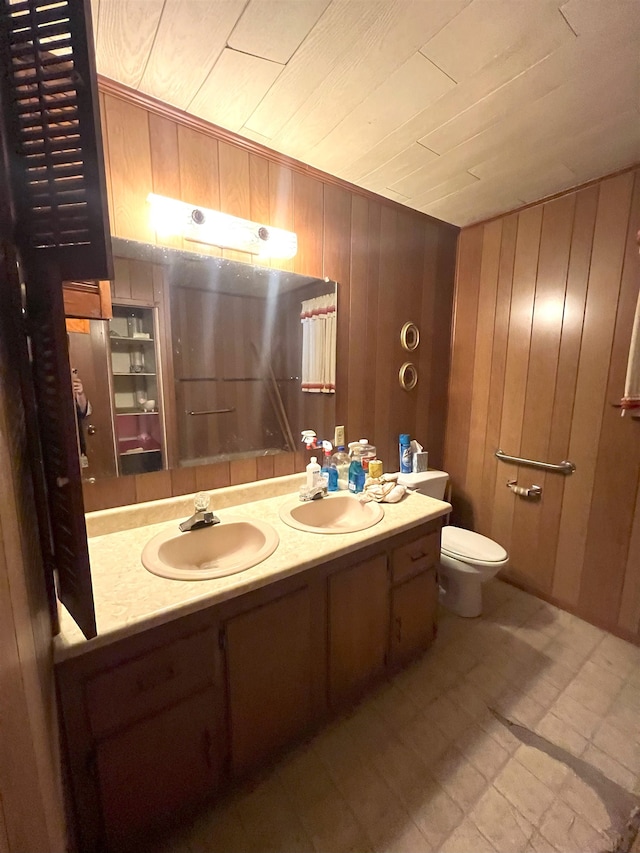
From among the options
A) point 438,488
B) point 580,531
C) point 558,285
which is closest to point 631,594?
point 580,531

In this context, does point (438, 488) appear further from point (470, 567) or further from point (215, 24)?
point (215, 24)

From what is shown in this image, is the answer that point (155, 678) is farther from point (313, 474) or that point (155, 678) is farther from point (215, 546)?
point (313, 474)

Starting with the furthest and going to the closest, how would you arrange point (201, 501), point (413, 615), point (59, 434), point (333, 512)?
point (333, 512) → point (413, 615) → point (201, 501) → point (59, 434)

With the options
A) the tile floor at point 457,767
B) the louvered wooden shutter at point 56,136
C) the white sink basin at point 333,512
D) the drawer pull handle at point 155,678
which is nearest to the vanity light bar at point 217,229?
the louvered wooden shutter at point 56,136

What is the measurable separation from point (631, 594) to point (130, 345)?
8.47ft

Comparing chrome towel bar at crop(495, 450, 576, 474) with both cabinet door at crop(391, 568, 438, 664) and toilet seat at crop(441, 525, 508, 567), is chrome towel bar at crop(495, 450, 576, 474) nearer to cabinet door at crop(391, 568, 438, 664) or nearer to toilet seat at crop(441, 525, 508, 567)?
toilet seat at crop(441, 525, 508, 567)

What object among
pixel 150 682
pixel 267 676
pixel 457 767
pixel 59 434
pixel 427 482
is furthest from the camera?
pixel 427 482

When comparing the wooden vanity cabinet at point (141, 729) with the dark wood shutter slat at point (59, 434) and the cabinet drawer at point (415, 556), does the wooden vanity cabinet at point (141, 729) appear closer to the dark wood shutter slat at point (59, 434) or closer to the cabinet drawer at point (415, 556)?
the dark wood shutter slat at point (59, 434)

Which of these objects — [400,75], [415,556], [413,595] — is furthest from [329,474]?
[400,75]

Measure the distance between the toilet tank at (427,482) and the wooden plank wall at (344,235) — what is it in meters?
0.16

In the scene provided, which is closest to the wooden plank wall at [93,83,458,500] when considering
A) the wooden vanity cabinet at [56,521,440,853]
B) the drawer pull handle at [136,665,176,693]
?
the wooden vanity cabinet at [56,521,440,853]

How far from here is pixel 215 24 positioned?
949 mm

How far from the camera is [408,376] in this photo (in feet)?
6.97

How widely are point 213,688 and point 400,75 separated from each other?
1.98 m
